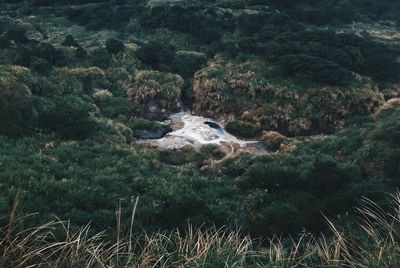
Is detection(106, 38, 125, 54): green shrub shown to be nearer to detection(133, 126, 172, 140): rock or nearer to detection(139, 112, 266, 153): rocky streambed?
detection(139, 112, 266, 153): rocky streambed

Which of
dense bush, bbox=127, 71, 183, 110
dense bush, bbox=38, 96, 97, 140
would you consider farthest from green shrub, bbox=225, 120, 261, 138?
dense bush, bbox=38, 96, 97, 140

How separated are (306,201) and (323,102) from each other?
13366mm

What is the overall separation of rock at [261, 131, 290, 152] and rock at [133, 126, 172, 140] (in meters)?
5.16

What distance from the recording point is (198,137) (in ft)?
77.5

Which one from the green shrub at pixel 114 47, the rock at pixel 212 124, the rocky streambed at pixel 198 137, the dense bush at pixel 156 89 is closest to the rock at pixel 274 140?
the rocky streambed at pixel 198 137

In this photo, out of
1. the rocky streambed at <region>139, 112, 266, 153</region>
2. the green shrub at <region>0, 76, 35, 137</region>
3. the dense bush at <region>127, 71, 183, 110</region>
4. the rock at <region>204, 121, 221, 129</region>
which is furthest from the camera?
the dense bush at <region>127, 71, 183, 110</region>

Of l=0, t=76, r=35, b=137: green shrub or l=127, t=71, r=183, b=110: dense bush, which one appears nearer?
l=0, t=76, r=35, b=137: green shrub

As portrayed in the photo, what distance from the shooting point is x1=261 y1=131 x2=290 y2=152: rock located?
22.7m

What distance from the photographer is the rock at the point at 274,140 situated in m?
22.7

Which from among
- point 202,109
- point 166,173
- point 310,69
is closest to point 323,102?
point 310,69

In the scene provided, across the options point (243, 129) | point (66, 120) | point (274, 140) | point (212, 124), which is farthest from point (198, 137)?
point (66, 120)

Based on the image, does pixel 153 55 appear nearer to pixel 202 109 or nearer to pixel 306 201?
pixel 202 109

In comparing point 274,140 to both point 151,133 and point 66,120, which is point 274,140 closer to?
point 151,133

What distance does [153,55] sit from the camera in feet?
105
